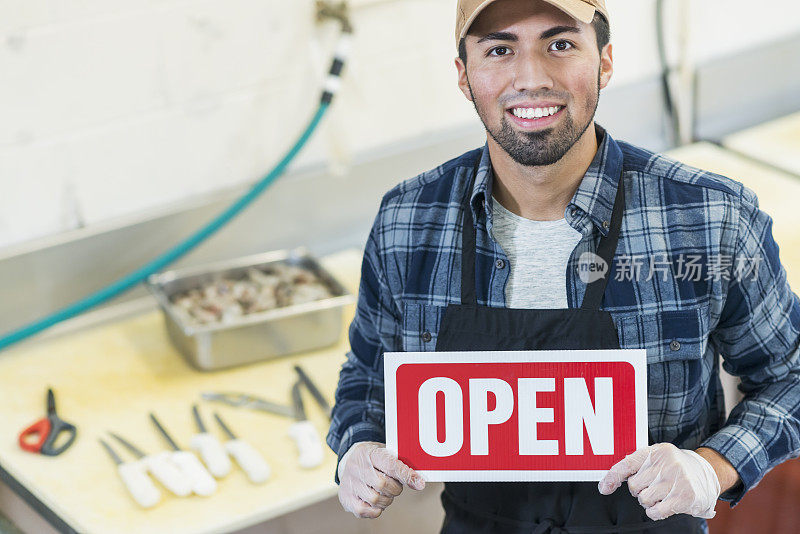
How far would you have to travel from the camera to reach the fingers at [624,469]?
3.92 ft

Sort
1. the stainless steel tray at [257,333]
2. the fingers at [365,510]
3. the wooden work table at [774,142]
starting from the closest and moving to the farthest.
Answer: the fingers at [365,510], the stainless steel tray at [257,333], the wooden work table at [774,142]

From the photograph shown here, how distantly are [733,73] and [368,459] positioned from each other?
202 cm

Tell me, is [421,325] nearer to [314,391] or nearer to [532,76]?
[532,76]

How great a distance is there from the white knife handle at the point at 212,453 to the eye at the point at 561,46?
888 mm

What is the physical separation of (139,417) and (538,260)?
3.03 feet

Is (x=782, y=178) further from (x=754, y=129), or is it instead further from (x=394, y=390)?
(x=394, y=390)

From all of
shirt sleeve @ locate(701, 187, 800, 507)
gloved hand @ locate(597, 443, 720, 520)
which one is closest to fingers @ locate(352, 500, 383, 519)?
gloved hand @ locate(597, 443, 720, 520)

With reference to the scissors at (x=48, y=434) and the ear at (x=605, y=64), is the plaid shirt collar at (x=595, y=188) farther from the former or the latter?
the scissors at (x=48, y=434)

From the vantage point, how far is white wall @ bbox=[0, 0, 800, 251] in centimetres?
204

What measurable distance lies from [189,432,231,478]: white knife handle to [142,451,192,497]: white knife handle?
0.05 m

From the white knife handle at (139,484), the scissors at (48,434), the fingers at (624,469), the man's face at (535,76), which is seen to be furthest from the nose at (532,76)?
the scissors at (48,434)

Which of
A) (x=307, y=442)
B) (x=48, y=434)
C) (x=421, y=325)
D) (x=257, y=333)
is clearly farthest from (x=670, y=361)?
(x=48, y=434)

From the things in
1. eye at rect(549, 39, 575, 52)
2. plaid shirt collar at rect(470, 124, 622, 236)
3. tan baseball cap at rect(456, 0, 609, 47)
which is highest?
tan baseball cap at rect(456, 0, 609, 47)

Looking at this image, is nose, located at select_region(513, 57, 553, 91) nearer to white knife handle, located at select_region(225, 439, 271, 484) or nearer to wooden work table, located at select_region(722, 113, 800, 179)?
white knife handle, located at select_region(225, 439, 271, 484)
